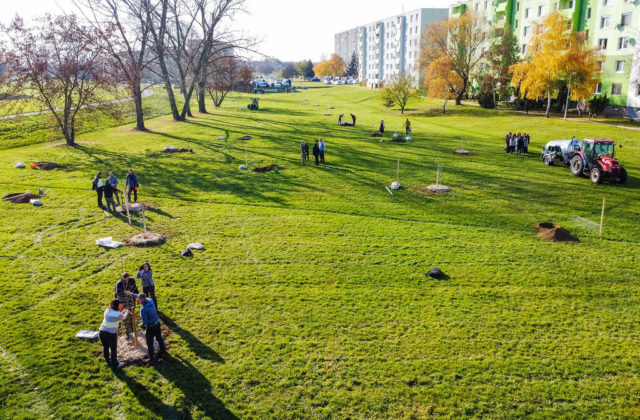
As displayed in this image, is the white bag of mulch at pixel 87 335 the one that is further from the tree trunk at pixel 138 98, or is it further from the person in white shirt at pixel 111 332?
the tree trunk at pixel 138 98

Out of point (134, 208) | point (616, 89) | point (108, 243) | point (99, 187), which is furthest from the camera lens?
point (616, 89)

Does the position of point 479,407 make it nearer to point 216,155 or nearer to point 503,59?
point 216,155

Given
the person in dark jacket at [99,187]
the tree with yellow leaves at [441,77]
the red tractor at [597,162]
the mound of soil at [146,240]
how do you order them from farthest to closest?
the tree with yellow leaves at [441,77] < the red tractor at [597,162] < the person in dark jacket at [99,187] < the mound of soil at [146,240]

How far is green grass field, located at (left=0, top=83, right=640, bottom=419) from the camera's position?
977 centimetres

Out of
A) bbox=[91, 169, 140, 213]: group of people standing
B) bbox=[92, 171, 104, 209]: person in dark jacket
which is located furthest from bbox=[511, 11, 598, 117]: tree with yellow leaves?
bbox=[92, 171, 104, 209]: person in dark jacket

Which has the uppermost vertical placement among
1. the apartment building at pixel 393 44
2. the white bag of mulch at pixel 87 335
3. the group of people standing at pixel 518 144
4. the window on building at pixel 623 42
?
the apartment building at pixel 393 44

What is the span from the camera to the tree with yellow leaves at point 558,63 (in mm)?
53094

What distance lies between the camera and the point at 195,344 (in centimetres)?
1148

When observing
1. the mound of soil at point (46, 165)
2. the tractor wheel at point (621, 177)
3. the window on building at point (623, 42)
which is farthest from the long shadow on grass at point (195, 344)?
the window on building at point (623, 42)

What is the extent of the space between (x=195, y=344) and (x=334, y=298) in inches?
173

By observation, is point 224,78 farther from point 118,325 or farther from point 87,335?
point 118,325

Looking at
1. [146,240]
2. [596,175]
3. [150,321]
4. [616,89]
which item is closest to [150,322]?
[150,321]

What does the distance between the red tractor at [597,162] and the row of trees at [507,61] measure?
27.0 m

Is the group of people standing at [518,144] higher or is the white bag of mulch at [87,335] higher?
the group of people standing at [518,144]
